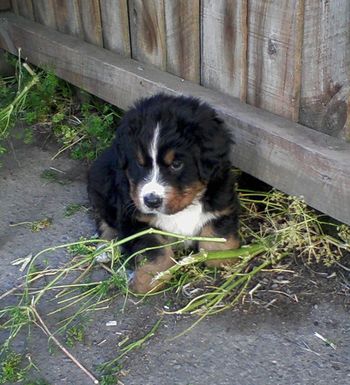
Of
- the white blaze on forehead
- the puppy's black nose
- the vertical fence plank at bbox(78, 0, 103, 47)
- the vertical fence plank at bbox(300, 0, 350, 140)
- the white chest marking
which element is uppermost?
the vertical fence plank at bbox(300, 0, 350, 140)

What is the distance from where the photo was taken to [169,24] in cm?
445

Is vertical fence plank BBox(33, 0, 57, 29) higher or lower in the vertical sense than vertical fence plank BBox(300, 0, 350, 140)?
lower

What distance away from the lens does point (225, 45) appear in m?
4.07

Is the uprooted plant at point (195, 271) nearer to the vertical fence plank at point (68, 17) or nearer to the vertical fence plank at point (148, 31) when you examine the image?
the vertical fence plank at point (148, 31)

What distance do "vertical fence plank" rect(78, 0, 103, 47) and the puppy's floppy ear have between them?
1881mm

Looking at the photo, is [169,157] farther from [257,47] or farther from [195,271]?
[257,47]

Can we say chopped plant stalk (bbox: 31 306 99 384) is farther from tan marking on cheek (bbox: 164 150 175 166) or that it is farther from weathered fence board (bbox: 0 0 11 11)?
weathered fence board (bbox: 0 0 11 11)

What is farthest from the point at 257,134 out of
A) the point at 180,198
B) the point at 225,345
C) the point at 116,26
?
the point at 116,26

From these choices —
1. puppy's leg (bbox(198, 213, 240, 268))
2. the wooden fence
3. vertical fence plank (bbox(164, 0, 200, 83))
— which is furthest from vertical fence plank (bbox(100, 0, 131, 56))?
puppy's leg (bbox(198, 213, 240, 268))

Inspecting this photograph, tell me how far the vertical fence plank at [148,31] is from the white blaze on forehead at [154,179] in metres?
1.29

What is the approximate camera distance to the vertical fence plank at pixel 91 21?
5.17 m

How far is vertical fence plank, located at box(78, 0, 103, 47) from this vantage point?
5172mm

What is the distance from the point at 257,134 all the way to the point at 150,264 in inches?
33.5

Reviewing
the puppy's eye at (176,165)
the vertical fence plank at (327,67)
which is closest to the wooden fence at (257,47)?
the vertical fence plank at (327,67)
